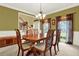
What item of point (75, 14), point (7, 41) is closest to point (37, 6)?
point (75, 14)

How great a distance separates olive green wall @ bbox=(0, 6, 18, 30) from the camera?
3.95 feet

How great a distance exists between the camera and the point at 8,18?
1.23 metres

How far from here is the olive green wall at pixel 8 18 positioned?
1204 mm

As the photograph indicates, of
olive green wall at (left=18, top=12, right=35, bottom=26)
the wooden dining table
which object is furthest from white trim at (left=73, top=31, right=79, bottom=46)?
olive green wall at (left=18, top=12, right=35, bottom=26)

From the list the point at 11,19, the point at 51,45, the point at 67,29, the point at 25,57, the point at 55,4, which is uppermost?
the point at 55,4

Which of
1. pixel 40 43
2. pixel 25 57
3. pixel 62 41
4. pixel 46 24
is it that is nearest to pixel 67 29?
pixel 62 41

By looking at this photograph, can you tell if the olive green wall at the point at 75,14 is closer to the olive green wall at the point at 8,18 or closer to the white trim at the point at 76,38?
the white trim at the point at 76,38

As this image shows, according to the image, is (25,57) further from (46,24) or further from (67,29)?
(67,29)

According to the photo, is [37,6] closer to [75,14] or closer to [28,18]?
[28,18]

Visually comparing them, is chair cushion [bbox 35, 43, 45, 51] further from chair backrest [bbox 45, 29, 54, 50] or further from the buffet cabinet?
the buffet cabinet

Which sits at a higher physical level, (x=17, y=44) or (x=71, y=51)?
(x=17, y=44)

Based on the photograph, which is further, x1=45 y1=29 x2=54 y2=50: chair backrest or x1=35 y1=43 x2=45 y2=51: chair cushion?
x1=35 y1=43 x2=45 y2=51: chair cushion

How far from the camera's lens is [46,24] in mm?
1302

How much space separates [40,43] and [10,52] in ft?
1.51
